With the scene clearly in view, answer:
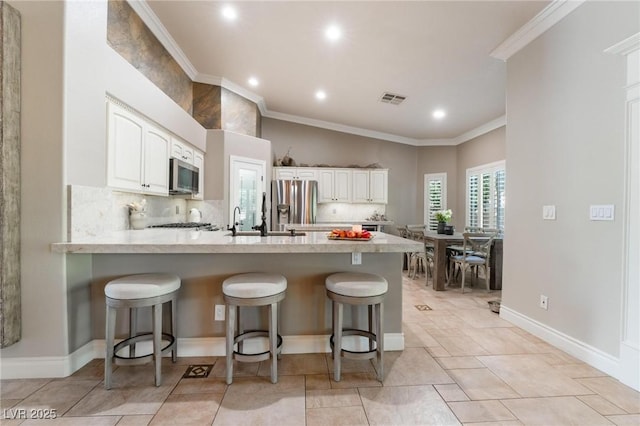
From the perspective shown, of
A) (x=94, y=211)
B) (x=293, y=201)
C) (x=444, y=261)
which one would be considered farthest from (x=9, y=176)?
(x=444, y=261)

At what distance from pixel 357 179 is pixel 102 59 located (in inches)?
196

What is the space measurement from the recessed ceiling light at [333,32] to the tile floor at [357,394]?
3322mm

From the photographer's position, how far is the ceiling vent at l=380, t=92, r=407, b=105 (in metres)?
4.72

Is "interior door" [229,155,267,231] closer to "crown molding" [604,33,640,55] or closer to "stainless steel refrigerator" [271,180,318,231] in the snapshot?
"stainless steel refrigerator" [271,180,318,231]

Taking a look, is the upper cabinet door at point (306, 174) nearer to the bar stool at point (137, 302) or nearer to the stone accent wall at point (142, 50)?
the stone accent wall at point (142, 50)

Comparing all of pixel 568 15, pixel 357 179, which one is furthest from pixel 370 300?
pixel 357 179

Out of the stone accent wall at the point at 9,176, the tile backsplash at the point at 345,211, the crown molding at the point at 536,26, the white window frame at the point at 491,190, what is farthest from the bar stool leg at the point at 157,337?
the white window frame at the point at 491,190

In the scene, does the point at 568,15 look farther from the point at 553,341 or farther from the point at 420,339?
the point at 420,339

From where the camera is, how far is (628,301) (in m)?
1.96

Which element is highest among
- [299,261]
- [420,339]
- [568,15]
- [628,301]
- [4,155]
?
[568,15]

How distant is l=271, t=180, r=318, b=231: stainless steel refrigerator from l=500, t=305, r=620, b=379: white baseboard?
12.4ft

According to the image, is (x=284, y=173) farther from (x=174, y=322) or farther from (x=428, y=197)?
(x=174, y=322)

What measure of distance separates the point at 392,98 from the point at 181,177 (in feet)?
11.8

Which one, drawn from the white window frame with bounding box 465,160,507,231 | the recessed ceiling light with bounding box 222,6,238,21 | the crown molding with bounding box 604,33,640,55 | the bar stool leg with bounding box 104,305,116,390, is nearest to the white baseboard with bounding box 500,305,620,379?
the crown molding with bounding box 604,33,640,55
